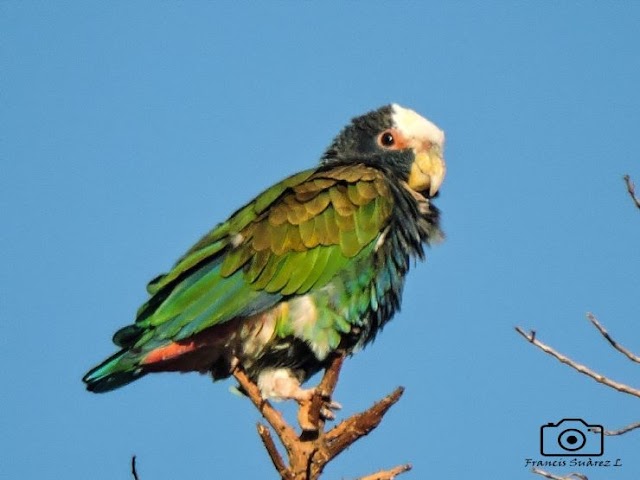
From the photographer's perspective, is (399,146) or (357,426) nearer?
(357,426)

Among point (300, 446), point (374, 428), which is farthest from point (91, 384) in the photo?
point (374, 428)

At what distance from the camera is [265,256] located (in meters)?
5.60

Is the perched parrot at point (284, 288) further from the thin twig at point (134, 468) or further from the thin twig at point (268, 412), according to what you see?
the thin twig at point (134, 468)

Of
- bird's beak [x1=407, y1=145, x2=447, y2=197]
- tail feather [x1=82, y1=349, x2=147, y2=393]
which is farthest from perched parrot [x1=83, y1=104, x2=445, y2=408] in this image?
bird's beak [x1=407, y1=145, x2=447, y2=197]

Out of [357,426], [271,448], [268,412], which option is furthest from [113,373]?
[357,426]

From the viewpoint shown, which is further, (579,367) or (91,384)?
(91,384)

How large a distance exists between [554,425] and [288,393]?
154 cm

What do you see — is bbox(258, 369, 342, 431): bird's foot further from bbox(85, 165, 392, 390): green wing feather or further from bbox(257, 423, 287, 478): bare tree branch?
bbox(85, 165, 392, 390): green wing feather

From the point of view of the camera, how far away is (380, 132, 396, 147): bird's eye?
21.3ft

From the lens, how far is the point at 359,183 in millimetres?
5867

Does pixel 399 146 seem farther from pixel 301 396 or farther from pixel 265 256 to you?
pixel 301 396

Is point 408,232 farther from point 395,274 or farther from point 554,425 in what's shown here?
point 554,425

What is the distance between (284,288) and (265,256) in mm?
245

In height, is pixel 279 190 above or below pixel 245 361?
above
